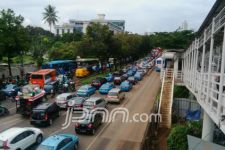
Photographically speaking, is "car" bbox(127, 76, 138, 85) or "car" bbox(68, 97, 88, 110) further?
"car" bbox(127, 76, 138, 85)

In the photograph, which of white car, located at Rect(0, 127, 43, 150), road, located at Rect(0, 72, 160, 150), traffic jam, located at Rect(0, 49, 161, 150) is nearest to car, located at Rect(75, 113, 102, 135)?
traffic jam, located at Rect(0, 49, 161, 150)

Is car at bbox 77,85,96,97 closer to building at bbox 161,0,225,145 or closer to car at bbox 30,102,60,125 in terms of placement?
car at bbox 30,102,60,125

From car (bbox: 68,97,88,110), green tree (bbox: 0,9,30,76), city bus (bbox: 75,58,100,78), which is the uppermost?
green tree (bbox: 0,9,30,76)

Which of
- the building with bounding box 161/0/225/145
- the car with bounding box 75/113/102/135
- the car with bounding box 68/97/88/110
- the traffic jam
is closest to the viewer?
the building with bounding box 161/0/225/145

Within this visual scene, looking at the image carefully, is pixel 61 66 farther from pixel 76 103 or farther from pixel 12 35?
pixel 76 103

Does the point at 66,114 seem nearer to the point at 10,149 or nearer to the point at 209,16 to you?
the point at 10,149

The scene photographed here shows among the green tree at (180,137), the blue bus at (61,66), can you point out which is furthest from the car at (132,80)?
the green tree at (180,137)
